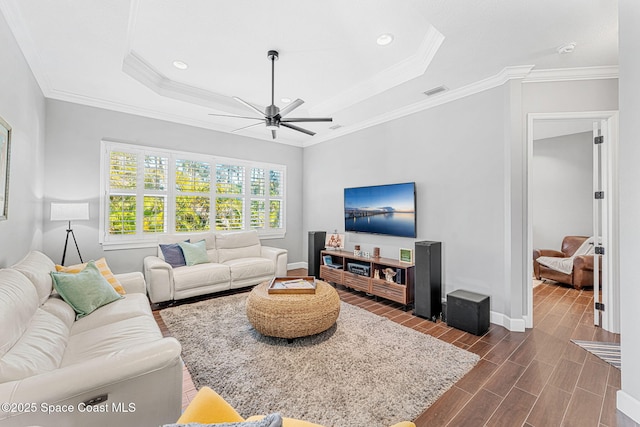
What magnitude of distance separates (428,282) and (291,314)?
1690 mm

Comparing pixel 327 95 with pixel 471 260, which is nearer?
pixel 471 260

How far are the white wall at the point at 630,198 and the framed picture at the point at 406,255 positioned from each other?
2.10 meters

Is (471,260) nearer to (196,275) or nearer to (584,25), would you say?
(584,25)

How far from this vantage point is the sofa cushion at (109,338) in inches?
68.1

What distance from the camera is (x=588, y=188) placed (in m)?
5.26

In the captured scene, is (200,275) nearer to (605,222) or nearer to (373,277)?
(373,277)

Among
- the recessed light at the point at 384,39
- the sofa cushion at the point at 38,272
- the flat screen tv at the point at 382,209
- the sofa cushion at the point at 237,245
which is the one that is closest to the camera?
the sofa cushion at the point at 38,272

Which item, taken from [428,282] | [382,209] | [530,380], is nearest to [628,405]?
[530,380]

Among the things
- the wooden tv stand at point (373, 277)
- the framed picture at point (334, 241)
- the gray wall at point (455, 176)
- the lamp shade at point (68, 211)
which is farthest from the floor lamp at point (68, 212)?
the gray wall at point (455, 176)

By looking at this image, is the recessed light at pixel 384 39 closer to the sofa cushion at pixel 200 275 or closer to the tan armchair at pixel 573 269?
the sofa cushion at pixel 200 275

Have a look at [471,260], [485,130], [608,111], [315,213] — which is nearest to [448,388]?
[471,260]

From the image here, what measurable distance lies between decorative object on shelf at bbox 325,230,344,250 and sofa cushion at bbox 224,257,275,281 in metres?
1.09

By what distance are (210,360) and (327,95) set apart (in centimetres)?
357

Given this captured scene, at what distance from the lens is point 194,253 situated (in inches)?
163
